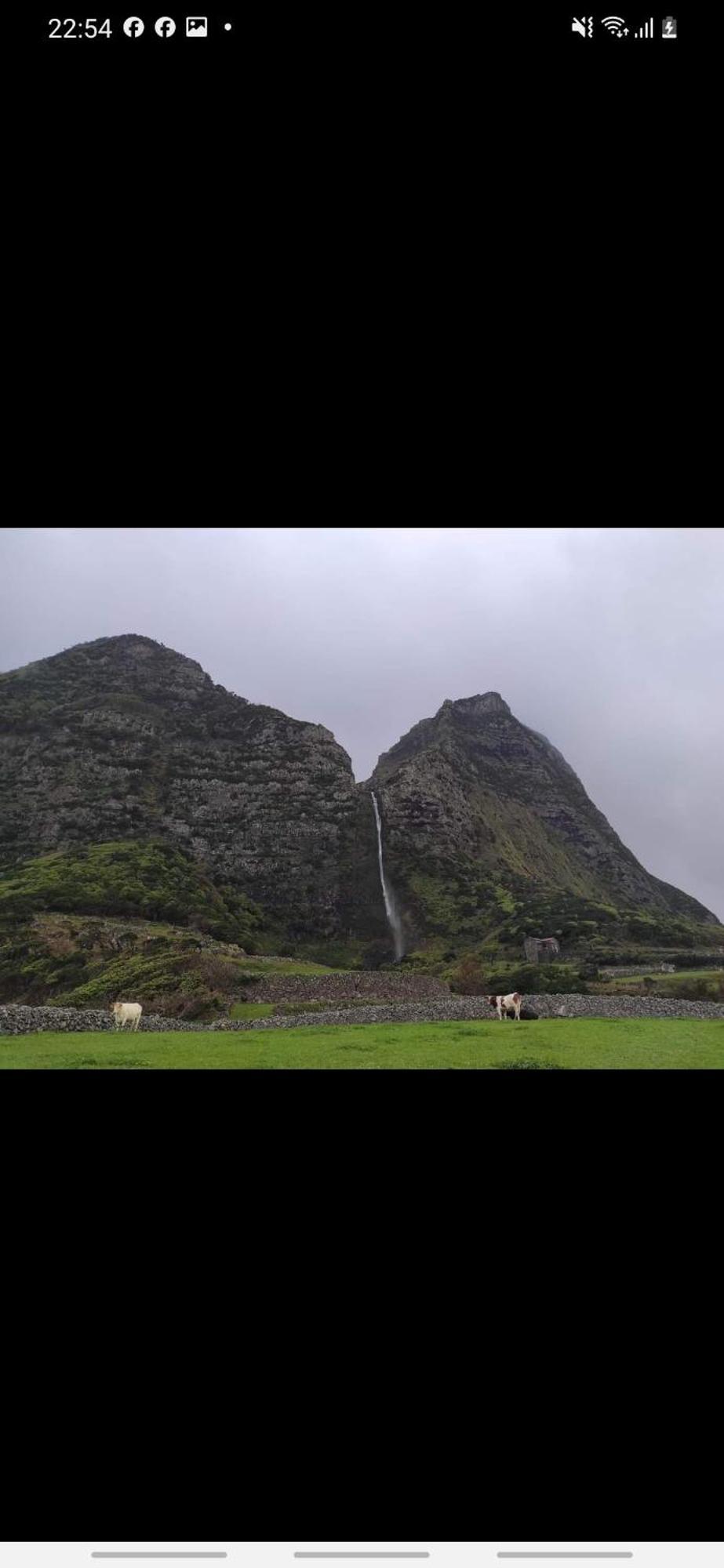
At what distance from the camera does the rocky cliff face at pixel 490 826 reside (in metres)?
28.5

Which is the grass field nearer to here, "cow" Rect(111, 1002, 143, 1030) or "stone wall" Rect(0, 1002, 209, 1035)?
"stone wall" Rect(0, 1002, 209, 1035)

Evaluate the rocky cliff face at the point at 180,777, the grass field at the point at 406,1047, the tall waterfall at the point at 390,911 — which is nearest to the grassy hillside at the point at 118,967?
the grass field at the point at 406,1047

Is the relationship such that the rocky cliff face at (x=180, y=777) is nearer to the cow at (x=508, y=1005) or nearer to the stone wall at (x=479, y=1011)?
the stone wall at (x=479, y=1011)

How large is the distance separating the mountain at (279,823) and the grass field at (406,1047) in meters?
12.1

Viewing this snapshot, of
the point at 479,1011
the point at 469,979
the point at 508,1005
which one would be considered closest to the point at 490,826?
the point at 469,979

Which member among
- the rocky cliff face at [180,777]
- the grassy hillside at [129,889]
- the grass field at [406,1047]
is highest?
the rocky cliff face at [180,777]

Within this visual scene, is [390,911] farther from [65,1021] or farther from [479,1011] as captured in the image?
[65,1021]

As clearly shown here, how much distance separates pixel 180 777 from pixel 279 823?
18.3 ft

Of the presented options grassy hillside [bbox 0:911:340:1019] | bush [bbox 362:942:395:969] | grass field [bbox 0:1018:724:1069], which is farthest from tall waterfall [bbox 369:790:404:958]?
grass field [bbox 0:1018:724:1069]

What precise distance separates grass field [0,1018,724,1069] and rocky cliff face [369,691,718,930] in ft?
52.6

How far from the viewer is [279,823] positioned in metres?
36.2

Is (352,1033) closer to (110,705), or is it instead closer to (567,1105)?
(567,1105)
